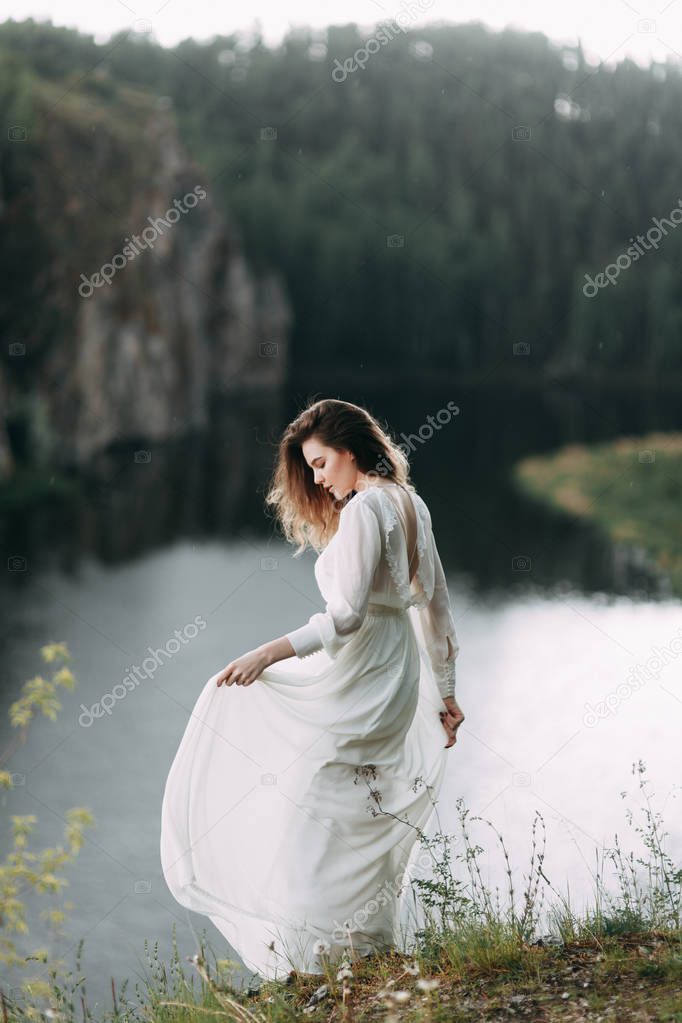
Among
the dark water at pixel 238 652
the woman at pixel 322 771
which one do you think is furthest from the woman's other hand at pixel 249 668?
the dark water at pixel 238 652

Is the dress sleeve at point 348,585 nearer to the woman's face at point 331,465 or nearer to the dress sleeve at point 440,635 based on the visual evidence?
the woman's face at point 331,465

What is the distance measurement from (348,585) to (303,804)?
2.11 ft

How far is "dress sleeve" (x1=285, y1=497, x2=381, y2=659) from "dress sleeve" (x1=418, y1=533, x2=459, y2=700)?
0.37 m

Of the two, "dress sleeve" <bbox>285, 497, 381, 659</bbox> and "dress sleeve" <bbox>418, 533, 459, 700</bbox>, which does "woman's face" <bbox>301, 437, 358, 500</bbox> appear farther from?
"dress sleeve" <bbox>418, 533, 459, 700</bbox>

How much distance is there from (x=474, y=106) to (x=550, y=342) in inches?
479

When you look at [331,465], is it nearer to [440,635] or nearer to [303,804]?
[440,635]

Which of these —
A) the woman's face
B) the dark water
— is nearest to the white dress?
the woman's face

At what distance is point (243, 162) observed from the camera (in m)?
52.2

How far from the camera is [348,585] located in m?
3.25

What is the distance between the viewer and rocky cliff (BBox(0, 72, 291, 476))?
80.6ft

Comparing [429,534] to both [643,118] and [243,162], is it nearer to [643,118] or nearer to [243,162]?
[643,118]

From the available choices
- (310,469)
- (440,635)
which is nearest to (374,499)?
(310,469)

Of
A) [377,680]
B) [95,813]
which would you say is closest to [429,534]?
[377,680]

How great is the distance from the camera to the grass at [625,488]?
19672 mm
